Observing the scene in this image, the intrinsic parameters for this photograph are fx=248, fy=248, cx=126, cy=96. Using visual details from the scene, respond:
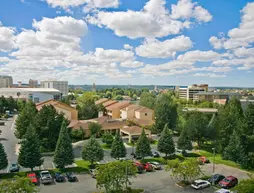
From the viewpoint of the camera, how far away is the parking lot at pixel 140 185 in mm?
25359

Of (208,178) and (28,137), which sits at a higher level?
(28,137)

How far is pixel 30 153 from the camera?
30234 millimetres

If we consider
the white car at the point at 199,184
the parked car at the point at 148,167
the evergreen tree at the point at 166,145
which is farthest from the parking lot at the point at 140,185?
the evergreen tree at the point at 166,145

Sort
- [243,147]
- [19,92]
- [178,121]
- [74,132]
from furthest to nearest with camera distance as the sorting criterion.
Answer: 1. [19,92]
2. [178,121]
3. [74,132]
4. [243,147]

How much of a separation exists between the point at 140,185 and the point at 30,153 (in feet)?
45.6

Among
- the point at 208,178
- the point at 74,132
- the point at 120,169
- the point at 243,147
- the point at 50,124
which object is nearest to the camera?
the point at 120,169

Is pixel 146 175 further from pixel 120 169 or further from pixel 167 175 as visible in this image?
pixel 120 169

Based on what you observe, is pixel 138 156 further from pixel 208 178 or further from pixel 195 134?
pixel 195 134

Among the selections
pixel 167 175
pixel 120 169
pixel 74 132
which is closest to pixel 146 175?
pixel 167 175

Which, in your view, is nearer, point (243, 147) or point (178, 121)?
point (243, 147)

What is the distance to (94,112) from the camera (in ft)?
240

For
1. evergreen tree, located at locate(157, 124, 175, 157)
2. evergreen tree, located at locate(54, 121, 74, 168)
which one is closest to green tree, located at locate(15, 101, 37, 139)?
evergreen tree, located at locate(54, 121, 74, 168)

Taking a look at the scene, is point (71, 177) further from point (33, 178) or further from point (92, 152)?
point (92, 152)

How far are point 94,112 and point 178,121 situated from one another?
25.2 metres
